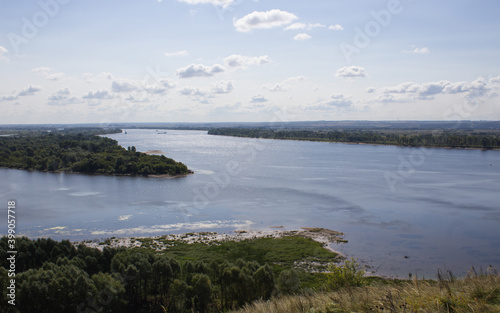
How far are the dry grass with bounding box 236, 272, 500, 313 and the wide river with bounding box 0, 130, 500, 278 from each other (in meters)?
8.19

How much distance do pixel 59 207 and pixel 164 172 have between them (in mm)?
12022

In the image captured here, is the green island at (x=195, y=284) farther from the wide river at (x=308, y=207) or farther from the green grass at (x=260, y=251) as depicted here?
the wide river at (x=308, y=207)

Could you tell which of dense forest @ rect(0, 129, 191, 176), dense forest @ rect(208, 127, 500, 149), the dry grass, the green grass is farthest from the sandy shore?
dense forest @ rect(208, 127, 500, 149)

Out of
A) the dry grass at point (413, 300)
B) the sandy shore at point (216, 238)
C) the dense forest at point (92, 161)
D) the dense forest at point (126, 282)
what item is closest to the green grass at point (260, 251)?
the sandy shore at point (216, 238)

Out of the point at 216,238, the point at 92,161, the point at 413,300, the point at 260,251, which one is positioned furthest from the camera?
the point at 92,161

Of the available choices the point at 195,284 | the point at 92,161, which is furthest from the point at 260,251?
the point at 92,161

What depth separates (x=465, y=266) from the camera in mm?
13391

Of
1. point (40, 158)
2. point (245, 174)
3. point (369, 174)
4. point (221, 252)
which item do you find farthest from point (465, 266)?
point (40, 158)

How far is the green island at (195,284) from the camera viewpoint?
11.9ft

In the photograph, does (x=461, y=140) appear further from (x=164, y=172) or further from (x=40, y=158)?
(x=40, y=158)

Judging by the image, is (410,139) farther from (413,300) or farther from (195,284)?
(413,300)

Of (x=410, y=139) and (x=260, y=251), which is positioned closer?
(x=260, y=251)

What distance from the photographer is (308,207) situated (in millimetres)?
21547

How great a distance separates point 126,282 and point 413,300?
7993 mm
